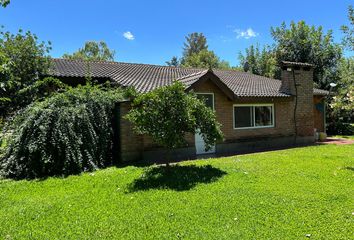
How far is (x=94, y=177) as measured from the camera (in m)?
9.15

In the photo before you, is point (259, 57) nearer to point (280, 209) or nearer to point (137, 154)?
point (137, 154)

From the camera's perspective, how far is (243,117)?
50.6 ft

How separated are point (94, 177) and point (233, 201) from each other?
178 inches

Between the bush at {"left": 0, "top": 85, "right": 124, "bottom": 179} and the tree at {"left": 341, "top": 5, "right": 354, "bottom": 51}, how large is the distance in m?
9.30

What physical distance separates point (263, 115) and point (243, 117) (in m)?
1.38

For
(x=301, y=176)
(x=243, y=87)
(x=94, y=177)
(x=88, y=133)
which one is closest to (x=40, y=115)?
(x=88, y=133)

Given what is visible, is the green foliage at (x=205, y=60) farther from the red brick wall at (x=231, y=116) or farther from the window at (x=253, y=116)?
the window at (x=253, y=116)

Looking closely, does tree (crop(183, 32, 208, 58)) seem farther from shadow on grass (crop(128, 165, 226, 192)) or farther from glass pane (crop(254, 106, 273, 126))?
shadow on grass (crop(128, 165, 226, 192))

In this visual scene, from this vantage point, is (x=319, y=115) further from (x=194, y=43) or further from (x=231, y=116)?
(x=194, y=43)

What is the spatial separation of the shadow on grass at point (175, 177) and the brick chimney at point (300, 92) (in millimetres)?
9194

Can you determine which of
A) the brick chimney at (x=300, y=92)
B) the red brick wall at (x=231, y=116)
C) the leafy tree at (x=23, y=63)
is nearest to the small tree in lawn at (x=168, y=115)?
the red brick wall at (x=231, y=116)

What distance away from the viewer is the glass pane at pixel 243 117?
49.8 ft

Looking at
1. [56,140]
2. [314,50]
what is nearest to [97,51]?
[314,50]

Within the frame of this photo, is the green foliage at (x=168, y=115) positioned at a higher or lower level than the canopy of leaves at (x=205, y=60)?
lower
